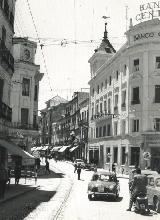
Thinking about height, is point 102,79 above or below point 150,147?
above

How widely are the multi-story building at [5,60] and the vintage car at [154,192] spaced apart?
9.90 m

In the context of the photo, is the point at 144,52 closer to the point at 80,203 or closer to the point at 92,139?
the point at 92,139

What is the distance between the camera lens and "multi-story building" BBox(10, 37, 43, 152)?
5016 centimetres

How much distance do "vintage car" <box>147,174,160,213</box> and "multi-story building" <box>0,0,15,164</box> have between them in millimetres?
9900

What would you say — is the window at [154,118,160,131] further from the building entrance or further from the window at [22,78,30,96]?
the window at [22,78,30,96]

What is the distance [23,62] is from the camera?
5012cm

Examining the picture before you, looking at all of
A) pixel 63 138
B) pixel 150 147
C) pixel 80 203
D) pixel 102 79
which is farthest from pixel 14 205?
pixel 63 138

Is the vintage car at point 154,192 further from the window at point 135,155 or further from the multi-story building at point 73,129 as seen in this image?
the multi-story building at point 73,129

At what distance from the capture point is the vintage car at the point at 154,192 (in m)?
16.5

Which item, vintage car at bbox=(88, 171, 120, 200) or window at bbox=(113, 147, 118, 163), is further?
window at bbox=(113, 147, 118, 163)

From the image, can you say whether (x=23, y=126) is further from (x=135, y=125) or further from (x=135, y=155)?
(x=135, y=155)

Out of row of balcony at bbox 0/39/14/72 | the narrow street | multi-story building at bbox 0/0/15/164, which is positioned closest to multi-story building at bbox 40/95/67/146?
multi-story building at bbox 0/0/15/164

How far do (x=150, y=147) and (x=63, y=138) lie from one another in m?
63.2

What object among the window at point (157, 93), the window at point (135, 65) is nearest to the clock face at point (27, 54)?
the window at point (135, 65)
